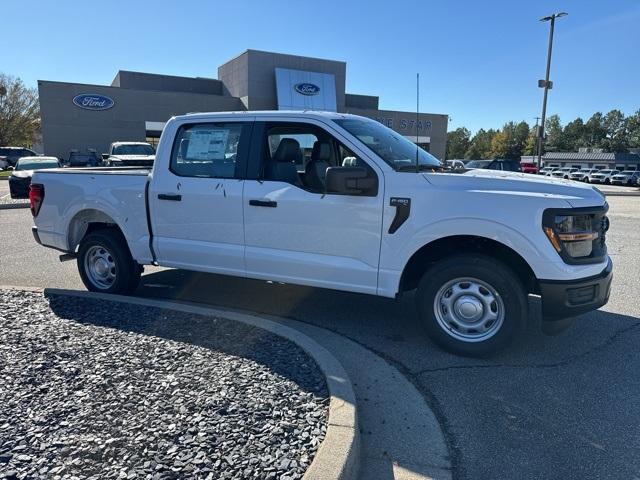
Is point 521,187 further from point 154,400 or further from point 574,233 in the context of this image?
point 154,400

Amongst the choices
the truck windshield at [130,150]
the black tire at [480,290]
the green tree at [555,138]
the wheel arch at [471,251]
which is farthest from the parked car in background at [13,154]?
the green tree at [555,138]

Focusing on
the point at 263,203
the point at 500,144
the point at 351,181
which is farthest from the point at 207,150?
the point at 500,144

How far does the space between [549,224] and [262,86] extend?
39.2m

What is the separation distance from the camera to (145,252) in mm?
5441

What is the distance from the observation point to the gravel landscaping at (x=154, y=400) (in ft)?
8.29

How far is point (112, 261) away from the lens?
5.75 meters

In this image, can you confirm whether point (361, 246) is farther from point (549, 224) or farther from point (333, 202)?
point (549, 224)

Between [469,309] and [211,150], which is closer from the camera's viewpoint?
[469,309]

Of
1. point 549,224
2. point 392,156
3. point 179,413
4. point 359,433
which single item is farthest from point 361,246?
point 179,413

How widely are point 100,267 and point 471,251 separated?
13.9 feet

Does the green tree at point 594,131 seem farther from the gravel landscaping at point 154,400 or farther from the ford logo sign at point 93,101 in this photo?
the gravel landscaping at point 154,400

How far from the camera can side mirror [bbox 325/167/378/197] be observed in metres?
4.07

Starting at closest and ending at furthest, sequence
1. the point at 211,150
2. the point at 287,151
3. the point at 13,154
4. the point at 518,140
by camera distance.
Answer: the point at 287,151, the point at 211,150, the point at 13,154, the point at 518,140

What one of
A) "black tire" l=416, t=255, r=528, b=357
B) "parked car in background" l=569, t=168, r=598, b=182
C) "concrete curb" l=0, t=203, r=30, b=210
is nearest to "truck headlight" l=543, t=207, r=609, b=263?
"black tire" l=416, t=255, r=528, b=357
